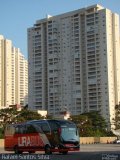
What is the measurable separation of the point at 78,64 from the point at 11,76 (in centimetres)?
3614

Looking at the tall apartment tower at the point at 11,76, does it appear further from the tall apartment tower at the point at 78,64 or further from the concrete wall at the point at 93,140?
the concrete wall at the point at 93,140

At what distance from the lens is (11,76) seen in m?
162

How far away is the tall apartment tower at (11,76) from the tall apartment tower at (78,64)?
1892 centimetres

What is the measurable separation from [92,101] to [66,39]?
69.6 ft

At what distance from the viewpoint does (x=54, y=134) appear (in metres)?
32.4

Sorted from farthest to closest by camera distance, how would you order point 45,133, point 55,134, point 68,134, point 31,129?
point 31,129, point 45,133, point 68,134, point 55,134

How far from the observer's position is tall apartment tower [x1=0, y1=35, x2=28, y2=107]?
158000mm

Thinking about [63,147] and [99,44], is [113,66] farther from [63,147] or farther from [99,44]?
[63,147]

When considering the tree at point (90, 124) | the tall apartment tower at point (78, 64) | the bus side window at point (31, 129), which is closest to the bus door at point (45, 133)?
the bus side window at point (31, 129)

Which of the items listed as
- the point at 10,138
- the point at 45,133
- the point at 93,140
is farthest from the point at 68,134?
the point at 93,140

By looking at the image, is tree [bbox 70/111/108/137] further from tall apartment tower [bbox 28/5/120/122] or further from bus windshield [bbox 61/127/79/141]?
bus windshield [bbox 61/127/79/141]

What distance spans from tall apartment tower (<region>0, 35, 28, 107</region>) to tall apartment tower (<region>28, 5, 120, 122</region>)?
18.9 meters

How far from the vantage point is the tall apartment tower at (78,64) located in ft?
433

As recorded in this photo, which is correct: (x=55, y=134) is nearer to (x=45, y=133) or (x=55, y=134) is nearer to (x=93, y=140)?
(x=45, y=133)
